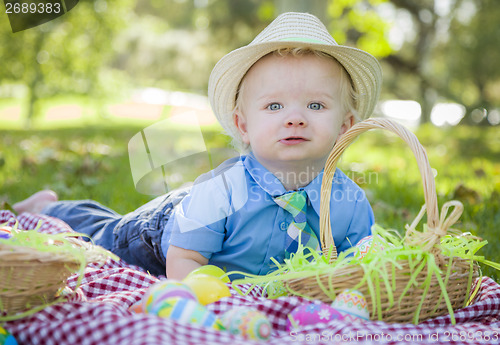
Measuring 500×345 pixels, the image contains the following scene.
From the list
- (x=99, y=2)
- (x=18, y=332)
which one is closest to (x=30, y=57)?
(x=99, y=2)

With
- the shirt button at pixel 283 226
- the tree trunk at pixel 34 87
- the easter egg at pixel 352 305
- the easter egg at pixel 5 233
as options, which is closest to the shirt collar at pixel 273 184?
the shirt button at pixel 283 226

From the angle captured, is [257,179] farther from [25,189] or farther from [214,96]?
[25,189]

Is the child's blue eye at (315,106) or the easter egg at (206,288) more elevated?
the child's blue eye at (315,106)

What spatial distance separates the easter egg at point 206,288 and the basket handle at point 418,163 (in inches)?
16.8

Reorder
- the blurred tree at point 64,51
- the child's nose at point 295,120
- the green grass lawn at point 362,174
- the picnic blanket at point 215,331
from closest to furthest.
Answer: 1. the picnic blanket at point 215,331
2. the child's nose at point 295,120
3. the green grass lawn at point 362,174
4. the blurred tree at point 64,51

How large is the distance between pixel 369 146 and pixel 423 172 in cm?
521

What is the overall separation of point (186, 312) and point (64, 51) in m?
7.39

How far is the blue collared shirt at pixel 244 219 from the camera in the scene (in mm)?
2168

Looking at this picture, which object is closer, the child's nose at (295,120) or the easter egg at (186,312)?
the easter egg at (186,312)

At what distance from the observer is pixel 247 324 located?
56.1 inches

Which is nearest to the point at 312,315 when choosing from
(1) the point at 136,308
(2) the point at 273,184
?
(1) the point at 136,308

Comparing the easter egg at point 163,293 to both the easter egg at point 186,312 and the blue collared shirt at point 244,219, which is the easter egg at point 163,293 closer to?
the easter egg at point 186,312

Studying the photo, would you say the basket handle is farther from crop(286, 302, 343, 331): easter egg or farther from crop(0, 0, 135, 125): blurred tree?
crop(0, 0, 135, 125): blurred tree

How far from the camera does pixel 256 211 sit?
2.20 metres
